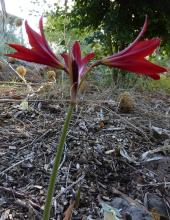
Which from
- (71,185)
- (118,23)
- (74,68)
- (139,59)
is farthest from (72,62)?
(118,23)

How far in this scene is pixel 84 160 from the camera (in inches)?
76.4

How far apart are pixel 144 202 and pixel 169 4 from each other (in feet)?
9.39

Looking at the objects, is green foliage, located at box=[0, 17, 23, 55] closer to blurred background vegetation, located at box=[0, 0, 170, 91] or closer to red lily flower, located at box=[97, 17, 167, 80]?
blurred background vegetation, located at box=[0, 0, 170, 91]

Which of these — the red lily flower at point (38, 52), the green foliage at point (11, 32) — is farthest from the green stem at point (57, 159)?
the green foliage at point (11, 32)

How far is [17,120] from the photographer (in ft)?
7.91

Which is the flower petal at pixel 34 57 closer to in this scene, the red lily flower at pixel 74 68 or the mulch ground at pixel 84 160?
the red lily flower at pixel 74 68

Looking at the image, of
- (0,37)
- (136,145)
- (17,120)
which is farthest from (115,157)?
(0,37)

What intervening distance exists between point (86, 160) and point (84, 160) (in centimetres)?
1

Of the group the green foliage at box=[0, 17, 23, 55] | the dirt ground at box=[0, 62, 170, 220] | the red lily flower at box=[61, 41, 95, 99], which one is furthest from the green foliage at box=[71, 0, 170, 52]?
the red lily flower at box=[61, 41, 95, 99]

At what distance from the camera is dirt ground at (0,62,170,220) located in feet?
5.29

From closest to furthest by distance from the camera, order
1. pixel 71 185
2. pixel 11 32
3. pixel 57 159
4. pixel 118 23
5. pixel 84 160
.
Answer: pixel 57 159 < pixel 71 185 < pixel 84 160 < pixel 118 23 < pixel 11 32

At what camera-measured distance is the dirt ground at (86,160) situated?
5.29ft

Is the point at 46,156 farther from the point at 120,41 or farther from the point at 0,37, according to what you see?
the point at 0,37

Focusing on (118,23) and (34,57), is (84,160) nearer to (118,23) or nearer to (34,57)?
(34,57)
